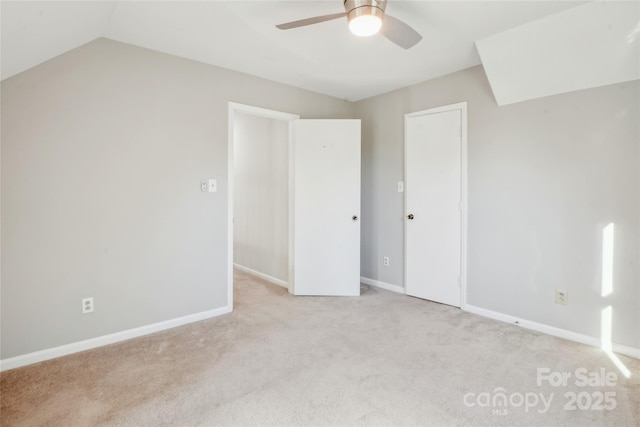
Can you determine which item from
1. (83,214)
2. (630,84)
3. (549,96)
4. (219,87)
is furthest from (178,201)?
(630,84)

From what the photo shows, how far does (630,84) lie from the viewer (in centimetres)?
231

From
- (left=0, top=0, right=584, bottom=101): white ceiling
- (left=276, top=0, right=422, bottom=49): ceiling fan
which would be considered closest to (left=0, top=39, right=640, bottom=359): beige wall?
(left=0, top=0, right=584, bottom=101): white ceiling

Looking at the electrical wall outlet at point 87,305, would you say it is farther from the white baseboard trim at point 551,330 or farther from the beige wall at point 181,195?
the white baseboard trim at point 551,330

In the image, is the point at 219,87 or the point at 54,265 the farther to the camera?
the point at 219,87

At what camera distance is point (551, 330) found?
269 cm

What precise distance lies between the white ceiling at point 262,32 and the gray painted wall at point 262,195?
1133mm

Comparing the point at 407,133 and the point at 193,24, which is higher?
the point at 193,24

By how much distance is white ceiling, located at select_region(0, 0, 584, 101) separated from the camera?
193 cm

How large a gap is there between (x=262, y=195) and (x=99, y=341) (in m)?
2.50

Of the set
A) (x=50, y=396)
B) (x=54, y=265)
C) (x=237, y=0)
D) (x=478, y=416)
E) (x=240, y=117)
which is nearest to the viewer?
(x=478, y=416)

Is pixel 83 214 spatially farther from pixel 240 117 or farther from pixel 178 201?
pixel 240 117

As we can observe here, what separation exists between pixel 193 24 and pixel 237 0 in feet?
1.61

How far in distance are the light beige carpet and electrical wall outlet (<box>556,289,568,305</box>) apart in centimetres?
31

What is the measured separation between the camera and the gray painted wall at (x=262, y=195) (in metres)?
4.09
